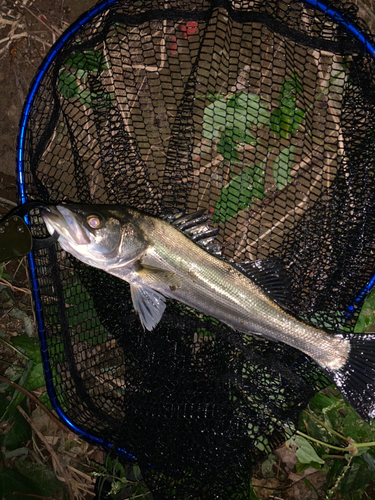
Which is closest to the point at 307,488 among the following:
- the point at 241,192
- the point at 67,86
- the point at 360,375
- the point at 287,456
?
the point at 287,456

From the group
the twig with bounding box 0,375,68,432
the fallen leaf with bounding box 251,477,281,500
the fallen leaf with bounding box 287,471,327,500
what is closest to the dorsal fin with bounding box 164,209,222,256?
the twig with bounding box 0,375,68,432

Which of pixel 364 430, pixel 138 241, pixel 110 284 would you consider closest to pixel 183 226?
pixel 138 241

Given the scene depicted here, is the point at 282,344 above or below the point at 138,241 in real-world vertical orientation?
below

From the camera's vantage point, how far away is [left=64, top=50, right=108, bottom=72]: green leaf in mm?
3037

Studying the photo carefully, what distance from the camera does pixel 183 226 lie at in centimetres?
279

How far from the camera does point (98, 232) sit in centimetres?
267

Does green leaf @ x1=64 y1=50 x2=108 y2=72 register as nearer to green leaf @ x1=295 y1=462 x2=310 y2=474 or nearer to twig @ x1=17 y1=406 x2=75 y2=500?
twig @ x1=17 y1=406 x2=75 y2=500

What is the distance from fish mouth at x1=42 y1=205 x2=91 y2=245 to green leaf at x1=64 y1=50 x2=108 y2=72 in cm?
121

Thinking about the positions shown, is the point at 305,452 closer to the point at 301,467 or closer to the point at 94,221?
the point at 301,467

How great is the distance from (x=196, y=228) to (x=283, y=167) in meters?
1.20

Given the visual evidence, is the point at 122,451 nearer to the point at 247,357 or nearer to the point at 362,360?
the point at 247,357

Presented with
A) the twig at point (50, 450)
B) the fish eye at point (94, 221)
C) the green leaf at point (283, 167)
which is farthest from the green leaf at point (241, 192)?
the twig at point (50, 450)

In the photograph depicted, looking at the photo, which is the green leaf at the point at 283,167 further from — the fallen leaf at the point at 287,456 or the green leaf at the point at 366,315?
the fallen leaf at the point at 287,456

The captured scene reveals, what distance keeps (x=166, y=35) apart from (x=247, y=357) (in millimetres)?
2814
